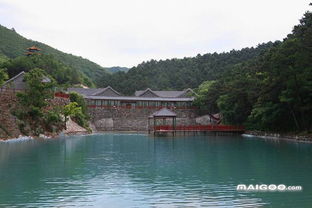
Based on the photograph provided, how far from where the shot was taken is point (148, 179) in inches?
568

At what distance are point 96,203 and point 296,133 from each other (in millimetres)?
27737

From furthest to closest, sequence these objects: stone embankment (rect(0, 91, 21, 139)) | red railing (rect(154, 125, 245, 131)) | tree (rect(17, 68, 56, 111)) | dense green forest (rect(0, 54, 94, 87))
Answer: dense green forest (rect(0, 54, 94, 87)) < red railing (rect(154, 125, 245, 131)) < tree (rect(17, 68, 56, 111)) < stone embankment (rect(0, 91, 21, 139))

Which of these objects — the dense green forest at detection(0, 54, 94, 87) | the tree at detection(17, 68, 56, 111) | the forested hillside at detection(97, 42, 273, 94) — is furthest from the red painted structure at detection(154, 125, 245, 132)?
the forested hillside at detection(97, 42, 273, 94)

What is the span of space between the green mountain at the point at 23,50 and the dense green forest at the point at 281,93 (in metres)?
49.5

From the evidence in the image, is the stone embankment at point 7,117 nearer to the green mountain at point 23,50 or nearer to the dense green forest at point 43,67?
the dense green forest at point 43,67

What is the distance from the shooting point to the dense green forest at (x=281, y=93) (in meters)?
30.9

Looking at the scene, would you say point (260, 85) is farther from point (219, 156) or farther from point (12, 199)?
point (12, 199)

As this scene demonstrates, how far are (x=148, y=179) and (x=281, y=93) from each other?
22.6 m

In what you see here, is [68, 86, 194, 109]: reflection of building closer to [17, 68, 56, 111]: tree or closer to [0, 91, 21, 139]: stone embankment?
[17, 68, 56, 111]: tree

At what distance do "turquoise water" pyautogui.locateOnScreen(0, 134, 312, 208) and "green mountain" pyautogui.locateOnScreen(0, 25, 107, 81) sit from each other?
63.9 meters

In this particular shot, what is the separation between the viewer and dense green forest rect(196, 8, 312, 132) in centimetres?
3091

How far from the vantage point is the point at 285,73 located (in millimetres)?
32156

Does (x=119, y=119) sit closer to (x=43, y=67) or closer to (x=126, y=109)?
(x=126, y=109)

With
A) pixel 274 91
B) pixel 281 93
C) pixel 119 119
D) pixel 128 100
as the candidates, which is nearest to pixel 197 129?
pixel 274 91
